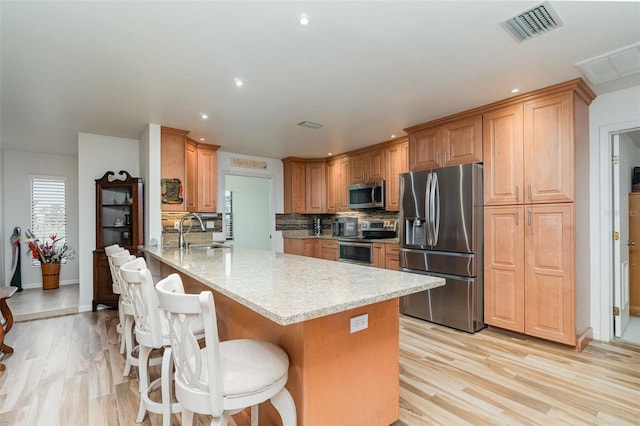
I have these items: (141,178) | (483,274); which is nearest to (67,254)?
(141,178)

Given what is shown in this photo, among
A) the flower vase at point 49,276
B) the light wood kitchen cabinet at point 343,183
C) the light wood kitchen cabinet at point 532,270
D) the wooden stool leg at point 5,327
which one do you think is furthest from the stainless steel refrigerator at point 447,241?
the flower vase at point 49,276

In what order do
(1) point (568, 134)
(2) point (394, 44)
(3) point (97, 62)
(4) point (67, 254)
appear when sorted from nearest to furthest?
1. (2) point (394, 44)
2. (3) point (97, 62)
3. (1) point (568, 134)
4. (4) point (67, 254)

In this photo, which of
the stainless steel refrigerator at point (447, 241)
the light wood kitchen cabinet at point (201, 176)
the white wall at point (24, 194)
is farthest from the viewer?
the white wall at point (24, 194)

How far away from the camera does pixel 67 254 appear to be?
19.7ft

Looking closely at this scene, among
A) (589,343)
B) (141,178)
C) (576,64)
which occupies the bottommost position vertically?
(589,343)

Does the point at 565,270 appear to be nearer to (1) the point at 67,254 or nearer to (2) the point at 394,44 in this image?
(2) the point at 394,44

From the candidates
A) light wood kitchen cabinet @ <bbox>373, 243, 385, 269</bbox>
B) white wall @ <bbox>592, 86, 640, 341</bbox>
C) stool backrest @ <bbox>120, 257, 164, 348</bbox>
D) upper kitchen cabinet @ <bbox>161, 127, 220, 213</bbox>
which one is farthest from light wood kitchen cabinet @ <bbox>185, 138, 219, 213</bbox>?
white wall @ <bbox>592, 86, 640, 341</bbox>

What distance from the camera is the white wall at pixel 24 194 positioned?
552 centimetres

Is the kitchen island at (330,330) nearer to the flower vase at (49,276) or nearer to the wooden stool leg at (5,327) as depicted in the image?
the wooden stool leg at (5,327)

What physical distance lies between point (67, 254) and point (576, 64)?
797 cm

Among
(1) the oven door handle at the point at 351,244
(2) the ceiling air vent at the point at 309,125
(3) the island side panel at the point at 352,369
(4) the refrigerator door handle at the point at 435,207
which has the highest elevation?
(2) the ceiling air vent at the point at 309,125

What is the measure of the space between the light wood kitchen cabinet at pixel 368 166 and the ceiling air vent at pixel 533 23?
9.67ft

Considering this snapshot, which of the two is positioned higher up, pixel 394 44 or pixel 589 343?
pixel 394 44

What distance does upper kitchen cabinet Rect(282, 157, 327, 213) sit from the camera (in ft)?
19.7
